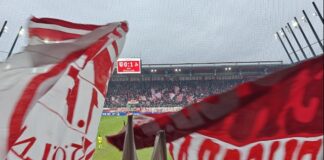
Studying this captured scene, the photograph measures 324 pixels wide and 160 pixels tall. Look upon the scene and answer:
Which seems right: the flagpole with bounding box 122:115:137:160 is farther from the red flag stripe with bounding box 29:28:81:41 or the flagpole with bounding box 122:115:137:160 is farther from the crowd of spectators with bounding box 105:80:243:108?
the crowd of spectators with bounding box 105:80:243:108

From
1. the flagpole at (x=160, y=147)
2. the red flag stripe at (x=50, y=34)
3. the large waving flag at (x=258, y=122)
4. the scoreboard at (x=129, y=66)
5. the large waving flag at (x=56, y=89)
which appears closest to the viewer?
the large waving flag at (x=258, y=122)

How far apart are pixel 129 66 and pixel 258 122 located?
60244 mm

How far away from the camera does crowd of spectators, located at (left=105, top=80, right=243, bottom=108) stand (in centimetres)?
6261

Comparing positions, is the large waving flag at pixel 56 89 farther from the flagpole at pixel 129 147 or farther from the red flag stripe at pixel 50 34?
the flagpole at pixel 129 147

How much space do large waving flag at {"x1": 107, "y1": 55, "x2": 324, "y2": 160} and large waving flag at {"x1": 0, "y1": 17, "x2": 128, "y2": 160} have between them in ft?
3.31

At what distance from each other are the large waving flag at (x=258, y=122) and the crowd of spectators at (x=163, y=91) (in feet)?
190

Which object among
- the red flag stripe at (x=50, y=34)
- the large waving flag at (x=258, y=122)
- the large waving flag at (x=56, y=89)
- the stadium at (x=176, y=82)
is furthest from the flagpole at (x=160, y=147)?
the stadium at (x=176, y=82)

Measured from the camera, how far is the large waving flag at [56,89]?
3.56 metres

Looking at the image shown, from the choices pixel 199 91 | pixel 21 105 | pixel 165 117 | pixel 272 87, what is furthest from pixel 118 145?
pixel 199 91

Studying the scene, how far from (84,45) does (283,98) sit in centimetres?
214

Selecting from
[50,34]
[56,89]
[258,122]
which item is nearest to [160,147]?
[258,122]

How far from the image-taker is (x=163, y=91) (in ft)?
218

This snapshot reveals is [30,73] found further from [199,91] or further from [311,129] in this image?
[199,91]

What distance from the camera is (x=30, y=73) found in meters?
3.59
